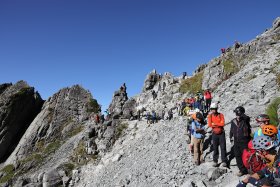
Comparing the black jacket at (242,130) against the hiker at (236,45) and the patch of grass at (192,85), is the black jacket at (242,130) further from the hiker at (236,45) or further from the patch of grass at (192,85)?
the hiker at (236,45)

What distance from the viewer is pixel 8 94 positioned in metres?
52.4

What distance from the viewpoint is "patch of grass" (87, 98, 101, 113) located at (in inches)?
2076

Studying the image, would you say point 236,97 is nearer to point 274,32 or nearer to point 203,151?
point 203,151

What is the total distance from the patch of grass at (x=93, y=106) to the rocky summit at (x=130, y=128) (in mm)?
214

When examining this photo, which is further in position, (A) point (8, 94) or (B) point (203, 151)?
(A) point (8, 94)

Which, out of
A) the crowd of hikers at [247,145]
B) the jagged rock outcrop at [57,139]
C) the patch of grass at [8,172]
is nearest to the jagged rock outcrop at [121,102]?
the jagged rock outcrop at [57,139]

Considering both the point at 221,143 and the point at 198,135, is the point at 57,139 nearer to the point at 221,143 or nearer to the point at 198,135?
the point at 198,135

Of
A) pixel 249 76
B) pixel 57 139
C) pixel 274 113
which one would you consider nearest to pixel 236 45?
pixel 249 76

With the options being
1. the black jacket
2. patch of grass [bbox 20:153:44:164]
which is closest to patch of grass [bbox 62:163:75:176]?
patch of grass [bbox 20:153:44:164]

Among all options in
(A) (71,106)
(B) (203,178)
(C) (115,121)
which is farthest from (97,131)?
(B) (203,178)

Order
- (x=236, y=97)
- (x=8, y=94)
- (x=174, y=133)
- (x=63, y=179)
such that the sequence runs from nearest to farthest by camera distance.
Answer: (x=174, y=133), (x=236, y=97), (x=63, y=179), (x=8, y=94)

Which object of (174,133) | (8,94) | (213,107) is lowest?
(174,133)

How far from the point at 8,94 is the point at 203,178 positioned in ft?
153

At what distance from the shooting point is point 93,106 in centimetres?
5356
